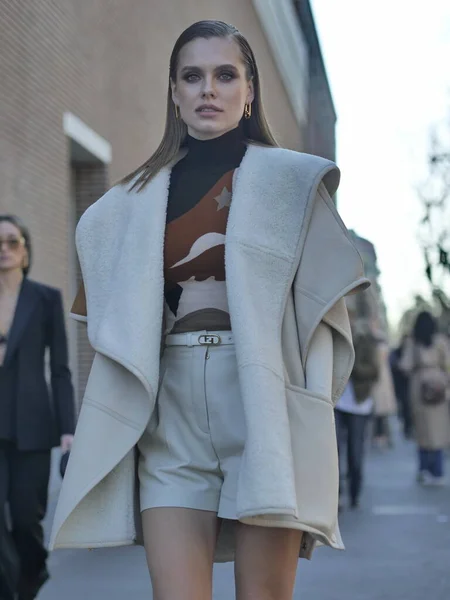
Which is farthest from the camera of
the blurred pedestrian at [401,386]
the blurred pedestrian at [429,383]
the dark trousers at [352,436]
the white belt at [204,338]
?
the blurred pedestrian at [401,386]

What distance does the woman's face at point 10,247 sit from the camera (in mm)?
6715

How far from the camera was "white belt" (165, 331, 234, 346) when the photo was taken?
3.50 m

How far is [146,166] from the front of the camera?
375 centimetres

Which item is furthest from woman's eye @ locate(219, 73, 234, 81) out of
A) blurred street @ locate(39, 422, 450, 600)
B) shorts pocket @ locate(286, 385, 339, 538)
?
blurred street @ locate(39, 422, 450, 600)

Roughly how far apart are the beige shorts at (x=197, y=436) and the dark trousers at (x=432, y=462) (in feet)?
39.5

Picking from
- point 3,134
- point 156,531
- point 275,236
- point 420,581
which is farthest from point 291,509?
point 3,134

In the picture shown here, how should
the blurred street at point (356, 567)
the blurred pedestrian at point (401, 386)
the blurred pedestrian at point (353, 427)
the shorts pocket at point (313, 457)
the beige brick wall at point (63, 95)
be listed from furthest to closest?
the blurred pedestrian at point (401, 386), the beige brick wall at point (63, 95), the blurred pedestrian at point (353, 427), the blurred street at point (356, 567), the shorts pocket at point (313, 457)

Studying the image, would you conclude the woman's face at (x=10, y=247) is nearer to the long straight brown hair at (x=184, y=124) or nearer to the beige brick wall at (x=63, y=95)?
the long straight brown hair at (x=184, y=124)

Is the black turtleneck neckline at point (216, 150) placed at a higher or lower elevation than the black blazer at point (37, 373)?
higher

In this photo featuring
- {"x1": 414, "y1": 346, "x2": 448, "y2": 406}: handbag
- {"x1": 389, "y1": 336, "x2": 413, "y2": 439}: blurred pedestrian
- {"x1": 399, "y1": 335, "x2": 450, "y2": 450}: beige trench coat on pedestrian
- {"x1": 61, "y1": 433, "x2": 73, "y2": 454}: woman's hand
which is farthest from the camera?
{"x1": 389, "y1": 336, "x2": 413, "y2": 439}: blurred pedestrian

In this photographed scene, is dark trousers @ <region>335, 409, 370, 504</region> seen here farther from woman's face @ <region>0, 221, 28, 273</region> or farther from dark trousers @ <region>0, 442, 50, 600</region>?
dark trousers @ <region>0, 442, 50, 600</region>

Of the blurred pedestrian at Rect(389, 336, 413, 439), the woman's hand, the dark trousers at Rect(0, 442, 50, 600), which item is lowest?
the blurred pedestrian at Rect(389, 336, 413, 439)

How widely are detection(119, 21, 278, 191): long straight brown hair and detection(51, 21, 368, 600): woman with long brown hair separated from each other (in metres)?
0.02

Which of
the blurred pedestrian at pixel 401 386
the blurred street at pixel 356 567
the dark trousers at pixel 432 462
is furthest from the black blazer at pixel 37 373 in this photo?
the blurred pedestrian at pixel 401 386
